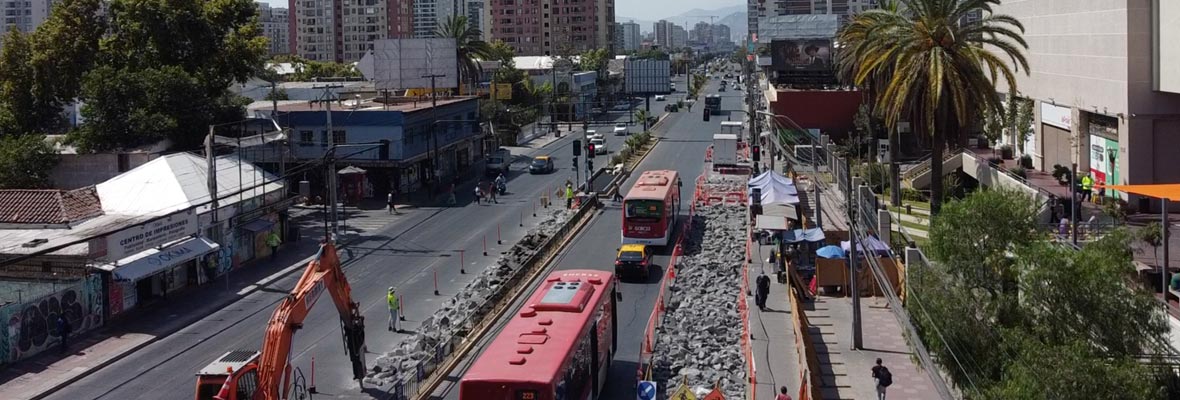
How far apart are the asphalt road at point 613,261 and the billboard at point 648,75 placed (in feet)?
92.9

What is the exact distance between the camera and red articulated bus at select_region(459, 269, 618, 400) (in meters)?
19.7

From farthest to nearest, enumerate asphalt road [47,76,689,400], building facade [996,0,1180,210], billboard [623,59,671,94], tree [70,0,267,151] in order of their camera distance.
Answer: billboard [623,59,671,94]
tree [70,0,267,151]
building facade [996,0,1180,210]
asphalt road [47,76,689,400]

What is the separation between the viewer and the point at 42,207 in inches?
1559

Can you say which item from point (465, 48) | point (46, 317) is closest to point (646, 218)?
point (46, 317)

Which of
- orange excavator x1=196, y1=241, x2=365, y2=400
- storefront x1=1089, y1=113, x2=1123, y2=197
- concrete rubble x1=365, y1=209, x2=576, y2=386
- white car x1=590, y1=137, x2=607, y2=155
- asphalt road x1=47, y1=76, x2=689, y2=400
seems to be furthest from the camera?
white car x1=590, y1=137, x2=607, y2=155

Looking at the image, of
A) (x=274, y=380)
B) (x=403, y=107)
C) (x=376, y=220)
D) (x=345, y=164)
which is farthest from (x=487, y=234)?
(x=274, y=380)

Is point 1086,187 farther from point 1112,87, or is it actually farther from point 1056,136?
point 1056,136

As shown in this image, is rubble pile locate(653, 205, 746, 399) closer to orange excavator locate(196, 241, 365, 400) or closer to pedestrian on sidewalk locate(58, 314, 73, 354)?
orange excavator locate(196, 241, 365, 400)

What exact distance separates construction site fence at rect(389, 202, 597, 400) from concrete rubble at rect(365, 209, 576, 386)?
59 millimetres

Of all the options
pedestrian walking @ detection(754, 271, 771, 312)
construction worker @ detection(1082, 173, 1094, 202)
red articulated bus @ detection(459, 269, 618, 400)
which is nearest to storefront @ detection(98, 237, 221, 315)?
red articulated bus @ detection(459, 269, 618, 400)

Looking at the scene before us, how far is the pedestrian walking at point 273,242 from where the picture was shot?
45062 mm

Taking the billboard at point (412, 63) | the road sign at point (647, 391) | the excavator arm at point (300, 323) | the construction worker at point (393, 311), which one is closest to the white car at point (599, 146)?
the billboard at point (412, 63)

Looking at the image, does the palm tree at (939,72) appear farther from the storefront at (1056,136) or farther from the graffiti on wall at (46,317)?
the graffiti on wall at (46,317)

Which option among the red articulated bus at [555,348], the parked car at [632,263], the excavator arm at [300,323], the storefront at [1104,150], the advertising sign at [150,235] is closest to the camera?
the red articulated bus at [555,348]
